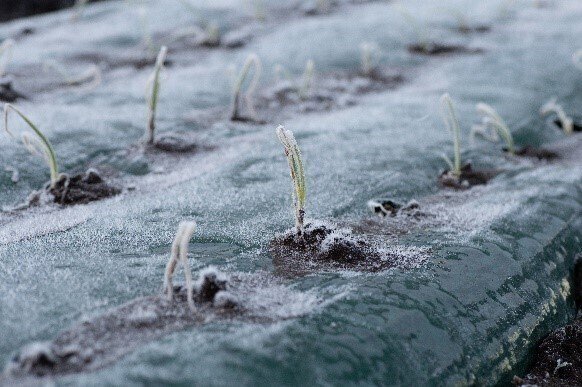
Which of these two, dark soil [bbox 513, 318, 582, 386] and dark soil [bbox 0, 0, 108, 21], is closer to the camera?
dark soil [bbox 513, 318, 582, 386]

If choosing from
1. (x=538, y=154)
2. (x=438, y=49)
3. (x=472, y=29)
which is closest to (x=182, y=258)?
(x=538, y=154)

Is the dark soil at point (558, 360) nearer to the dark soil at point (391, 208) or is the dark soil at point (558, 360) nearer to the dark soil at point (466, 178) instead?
the dark soil at point (391, 208)

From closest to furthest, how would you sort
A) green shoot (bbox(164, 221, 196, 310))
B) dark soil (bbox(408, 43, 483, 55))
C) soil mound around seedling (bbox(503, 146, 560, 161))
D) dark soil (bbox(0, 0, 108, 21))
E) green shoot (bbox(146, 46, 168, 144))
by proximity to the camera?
1. green shoot (bbox(164, 221, 196, 310))
2. green shoot (bbox(146, 46, 168, 144))
3. soil mound around seedling (bbox(503, 146, 560, 161))
4. dark soil (bbox(408, 43, 483, 55))
5. dark soil (bbox(0, 0, 108, 21))

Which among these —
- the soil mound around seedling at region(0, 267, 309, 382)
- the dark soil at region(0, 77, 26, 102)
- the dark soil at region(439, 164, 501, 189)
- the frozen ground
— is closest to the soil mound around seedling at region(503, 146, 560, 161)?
the frozen ground

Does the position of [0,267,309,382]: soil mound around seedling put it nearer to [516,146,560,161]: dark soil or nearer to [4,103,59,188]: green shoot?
[4,103,59,188]: green shoot

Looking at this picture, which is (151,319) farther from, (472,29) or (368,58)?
(472,29)

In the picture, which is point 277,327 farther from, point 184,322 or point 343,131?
point 343,131
